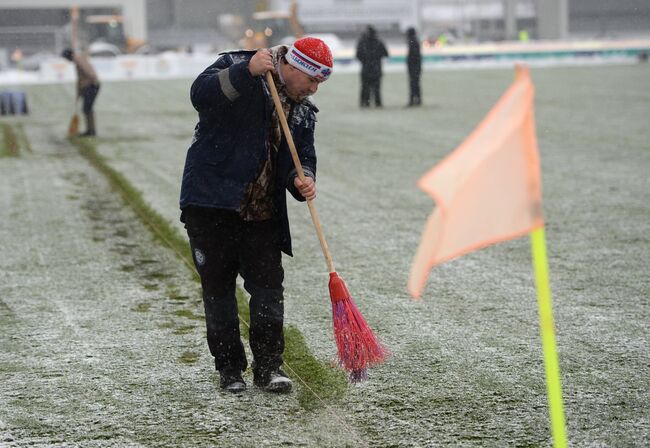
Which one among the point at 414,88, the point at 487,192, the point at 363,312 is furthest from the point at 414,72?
the point at 487,192

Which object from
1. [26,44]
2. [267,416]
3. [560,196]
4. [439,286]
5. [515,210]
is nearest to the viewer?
[515,210]

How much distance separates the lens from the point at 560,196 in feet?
34.5

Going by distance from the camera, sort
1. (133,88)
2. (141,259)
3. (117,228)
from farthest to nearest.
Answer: (133,88) < (117,228) < (141,259)

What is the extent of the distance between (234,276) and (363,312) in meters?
1.69

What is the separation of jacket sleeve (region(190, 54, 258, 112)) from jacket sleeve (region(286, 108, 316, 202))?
1.26ft

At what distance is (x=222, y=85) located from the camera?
4.29 meters

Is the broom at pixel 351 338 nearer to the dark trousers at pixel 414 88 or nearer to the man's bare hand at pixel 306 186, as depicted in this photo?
the man's bare hand at pixel 306 186

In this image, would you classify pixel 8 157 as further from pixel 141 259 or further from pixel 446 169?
pixel 446 169

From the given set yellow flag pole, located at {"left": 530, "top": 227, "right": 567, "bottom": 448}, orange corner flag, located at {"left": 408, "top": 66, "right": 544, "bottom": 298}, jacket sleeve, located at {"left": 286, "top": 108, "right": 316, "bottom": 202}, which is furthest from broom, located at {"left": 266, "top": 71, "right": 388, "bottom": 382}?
orange corner flag, located at {"left": 408, "top": 66, "right": 544, "bottom": 298}

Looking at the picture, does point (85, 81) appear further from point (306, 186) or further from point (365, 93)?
point (306, 186)

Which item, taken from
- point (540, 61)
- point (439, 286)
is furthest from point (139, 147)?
point (540, 61)

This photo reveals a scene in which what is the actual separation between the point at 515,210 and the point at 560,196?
781cm

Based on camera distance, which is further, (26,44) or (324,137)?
(26,44)

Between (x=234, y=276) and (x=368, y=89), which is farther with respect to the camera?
(x=368, y=89)
